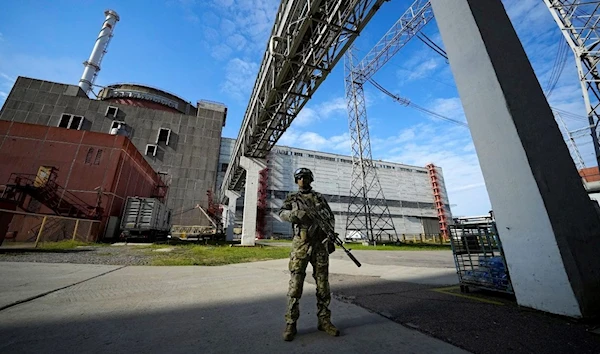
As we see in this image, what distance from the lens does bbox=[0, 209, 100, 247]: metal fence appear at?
12.2 m

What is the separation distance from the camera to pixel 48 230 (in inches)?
478

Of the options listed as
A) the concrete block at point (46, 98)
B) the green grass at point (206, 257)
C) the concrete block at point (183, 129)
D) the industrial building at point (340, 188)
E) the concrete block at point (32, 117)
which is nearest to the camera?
the green grass at point (206, 257)

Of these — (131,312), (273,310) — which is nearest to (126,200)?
(131,312)

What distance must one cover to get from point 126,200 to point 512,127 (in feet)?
66.8

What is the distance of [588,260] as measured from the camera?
8.18 ft

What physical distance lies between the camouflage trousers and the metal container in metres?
16.8

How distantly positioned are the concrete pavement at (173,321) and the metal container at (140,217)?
12557mm

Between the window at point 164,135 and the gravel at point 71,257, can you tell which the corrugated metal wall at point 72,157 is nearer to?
the gravel at point 71,257

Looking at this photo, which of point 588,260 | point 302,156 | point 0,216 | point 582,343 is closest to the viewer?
point 582,343

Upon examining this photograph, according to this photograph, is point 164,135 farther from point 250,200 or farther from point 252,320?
point 252,320

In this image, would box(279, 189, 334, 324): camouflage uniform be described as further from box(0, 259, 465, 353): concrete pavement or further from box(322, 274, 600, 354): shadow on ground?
box(322, 274, 600, 354): shadow on ground

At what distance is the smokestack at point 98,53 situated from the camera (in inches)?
1308

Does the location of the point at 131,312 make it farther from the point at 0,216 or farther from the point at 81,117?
the point at 81,117

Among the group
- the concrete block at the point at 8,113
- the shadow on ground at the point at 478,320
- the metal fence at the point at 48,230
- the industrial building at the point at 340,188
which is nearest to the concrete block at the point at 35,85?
the concrete block at the point at 8,113
